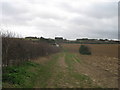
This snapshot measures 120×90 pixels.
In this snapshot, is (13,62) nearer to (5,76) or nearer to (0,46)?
(0,46)

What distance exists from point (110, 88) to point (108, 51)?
27.5 metres

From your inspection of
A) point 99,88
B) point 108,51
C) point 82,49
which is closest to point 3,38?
point 99,88

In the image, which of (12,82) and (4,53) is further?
(4,53)

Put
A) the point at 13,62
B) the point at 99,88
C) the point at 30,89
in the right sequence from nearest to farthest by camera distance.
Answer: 1. the point at 30,89
2. the point at 99,88
3. the point at 13,62

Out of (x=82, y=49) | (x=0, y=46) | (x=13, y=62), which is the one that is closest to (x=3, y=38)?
(x=0, y=46)

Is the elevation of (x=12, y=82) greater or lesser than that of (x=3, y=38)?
lesser

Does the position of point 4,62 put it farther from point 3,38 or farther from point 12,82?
point 12,82

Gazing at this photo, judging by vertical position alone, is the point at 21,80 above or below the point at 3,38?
below

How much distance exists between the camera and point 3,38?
10461 millimetres

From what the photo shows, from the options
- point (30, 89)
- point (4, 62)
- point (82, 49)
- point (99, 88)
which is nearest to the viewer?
point (30, 89)

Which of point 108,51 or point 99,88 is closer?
point 99,88

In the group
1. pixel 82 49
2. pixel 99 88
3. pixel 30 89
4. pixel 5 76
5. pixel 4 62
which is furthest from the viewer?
pixel 82 49

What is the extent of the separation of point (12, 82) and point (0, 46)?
123 inches

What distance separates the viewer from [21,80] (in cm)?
809
